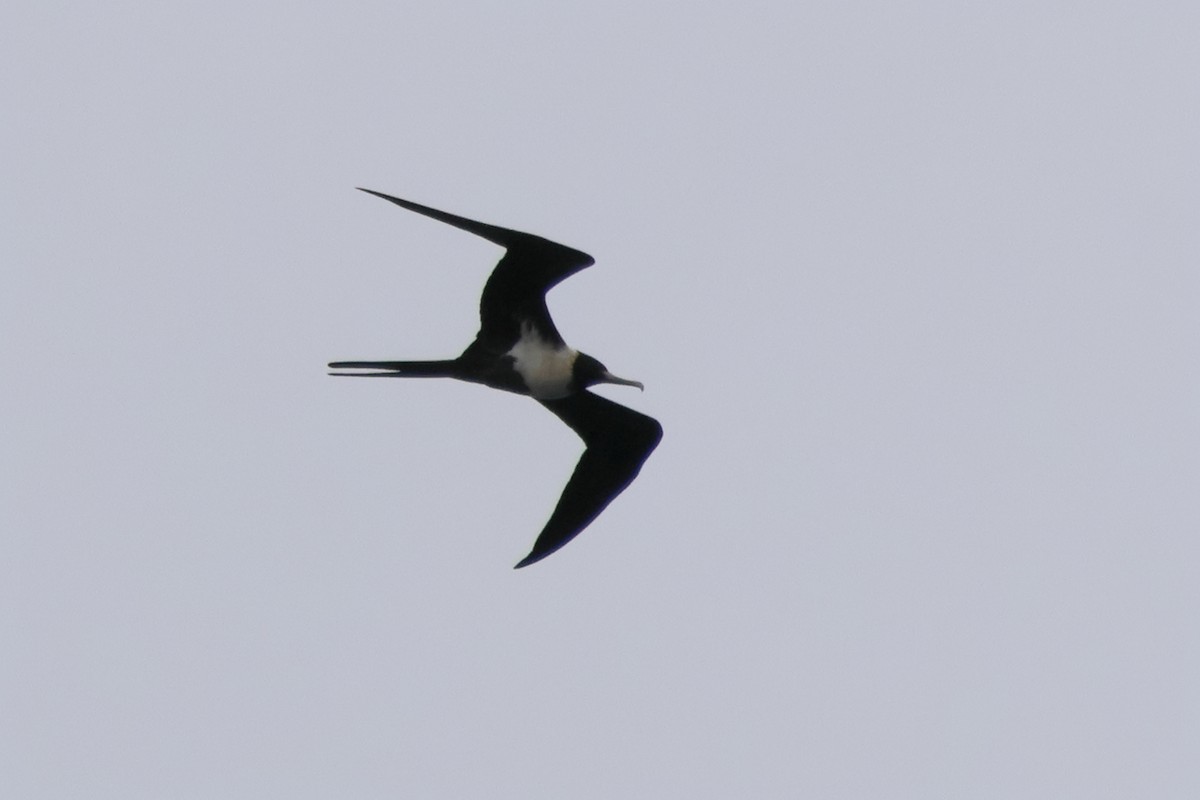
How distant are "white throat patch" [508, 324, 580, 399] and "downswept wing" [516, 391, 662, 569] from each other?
1.21 feet

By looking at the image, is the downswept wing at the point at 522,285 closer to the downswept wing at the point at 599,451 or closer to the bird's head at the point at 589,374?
the bird's head at the point at 589,374

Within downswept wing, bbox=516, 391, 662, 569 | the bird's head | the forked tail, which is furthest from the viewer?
downswept wing, bbox=516, 391, 662, 569

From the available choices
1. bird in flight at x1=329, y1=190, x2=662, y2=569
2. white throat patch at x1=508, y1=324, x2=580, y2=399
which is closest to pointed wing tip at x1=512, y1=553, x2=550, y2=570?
bird in flight at x1=329, y1=190, x2=662, y2=569

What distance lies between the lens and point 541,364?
31.4 ft

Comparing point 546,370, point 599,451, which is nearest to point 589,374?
point 546,370

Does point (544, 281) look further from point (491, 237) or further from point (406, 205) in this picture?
point (406, 205)

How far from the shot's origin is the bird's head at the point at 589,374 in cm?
977

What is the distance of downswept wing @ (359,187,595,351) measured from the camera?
29.3 ft

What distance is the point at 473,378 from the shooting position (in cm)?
938

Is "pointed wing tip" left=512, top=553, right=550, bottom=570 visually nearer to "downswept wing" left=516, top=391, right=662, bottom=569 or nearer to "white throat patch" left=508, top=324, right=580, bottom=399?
"downswept wing" left=516, top=391, right=662, bottom=569

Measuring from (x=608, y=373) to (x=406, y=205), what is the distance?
7.47ft

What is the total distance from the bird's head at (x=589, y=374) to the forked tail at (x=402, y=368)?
0.87 m

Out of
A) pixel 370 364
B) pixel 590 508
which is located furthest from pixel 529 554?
pixel 370 364

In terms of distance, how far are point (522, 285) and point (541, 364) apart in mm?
499
